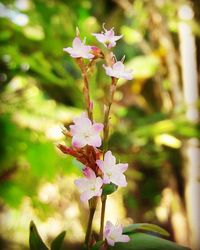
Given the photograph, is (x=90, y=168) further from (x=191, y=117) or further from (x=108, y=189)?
(x=191, y=117)

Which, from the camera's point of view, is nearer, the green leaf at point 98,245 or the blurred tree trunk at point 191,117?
the green leaf at point 98,245

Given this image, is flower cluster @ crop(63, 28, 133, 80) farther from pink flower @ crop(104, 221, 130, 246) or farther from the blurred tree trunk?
the blurred tree trunk

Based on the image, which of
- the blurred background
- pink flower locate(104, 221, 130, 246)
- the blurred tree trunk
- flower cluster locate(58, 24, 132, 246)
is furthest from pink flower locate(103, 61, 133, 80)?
the blurred tree trunk

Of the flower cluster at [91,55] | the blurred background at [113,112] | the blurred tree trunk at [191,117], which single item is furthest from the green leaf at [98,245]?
the blurred tree trunk at [191,117]

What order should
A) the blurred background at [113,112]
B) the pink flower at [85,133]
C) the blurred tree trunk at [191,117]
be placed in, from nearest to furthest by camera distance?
the pink flower at [85,133]
the blurred background at [113,112]
the blurred tree trunk at [191,117]

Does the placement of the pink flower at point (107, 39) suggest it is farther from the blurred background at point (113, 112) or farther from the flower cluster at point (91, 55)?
the blurred background at point (113, 112)

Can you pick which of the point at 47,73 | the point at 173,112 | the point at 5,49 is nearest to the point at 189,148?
the point at 173,112

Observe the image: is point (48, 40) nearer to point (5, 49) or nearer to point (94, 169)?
point (5, 49)
